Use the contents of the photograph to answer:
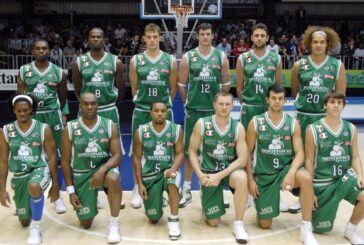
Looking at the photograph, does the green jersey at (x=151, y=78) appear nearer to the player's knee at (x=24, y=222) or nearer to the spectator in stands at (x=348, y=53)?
the player's knee at (x=24, y=222)

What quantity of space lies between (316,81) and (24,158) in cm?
271

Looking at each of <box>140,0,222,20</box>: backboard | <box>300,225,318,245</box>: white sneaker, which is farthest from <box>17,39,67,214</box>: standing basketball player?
<box>140,0,222,20</box>: backboard

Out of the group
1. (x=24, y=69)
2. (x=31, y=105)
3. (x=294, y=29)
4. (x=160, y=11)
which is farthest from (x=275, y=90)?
(x=294, y=29)

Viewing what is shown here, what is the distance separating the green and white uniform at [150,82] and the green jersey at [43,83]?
793mm

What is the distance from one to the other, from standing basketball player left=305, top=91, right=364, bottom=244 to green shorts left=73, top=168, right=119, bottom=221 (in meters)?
1.66

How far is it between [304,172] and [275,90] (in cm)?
71

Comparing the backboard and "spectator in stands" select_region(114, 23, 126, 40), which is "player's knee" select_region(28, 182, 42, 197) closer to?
the backboard

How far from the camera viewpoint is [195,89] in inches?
208

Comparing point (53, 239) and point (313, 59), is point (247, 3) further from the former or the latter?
point (53, 239)

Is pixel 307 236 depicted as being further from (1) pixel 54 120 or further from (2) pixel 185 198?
(1) pixel 54 120

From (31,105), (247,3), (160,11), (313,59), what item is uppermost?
(247,3)

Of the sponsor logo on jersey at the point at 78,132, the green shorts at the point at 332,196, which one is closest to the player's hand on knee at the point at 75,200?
the sponsor logo on jersey at the point at 78,132

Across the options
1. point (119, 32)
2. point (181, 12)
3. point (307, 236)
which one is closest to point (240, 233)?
point (307, 236)

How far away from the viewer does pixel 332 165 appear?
4.40 meters
